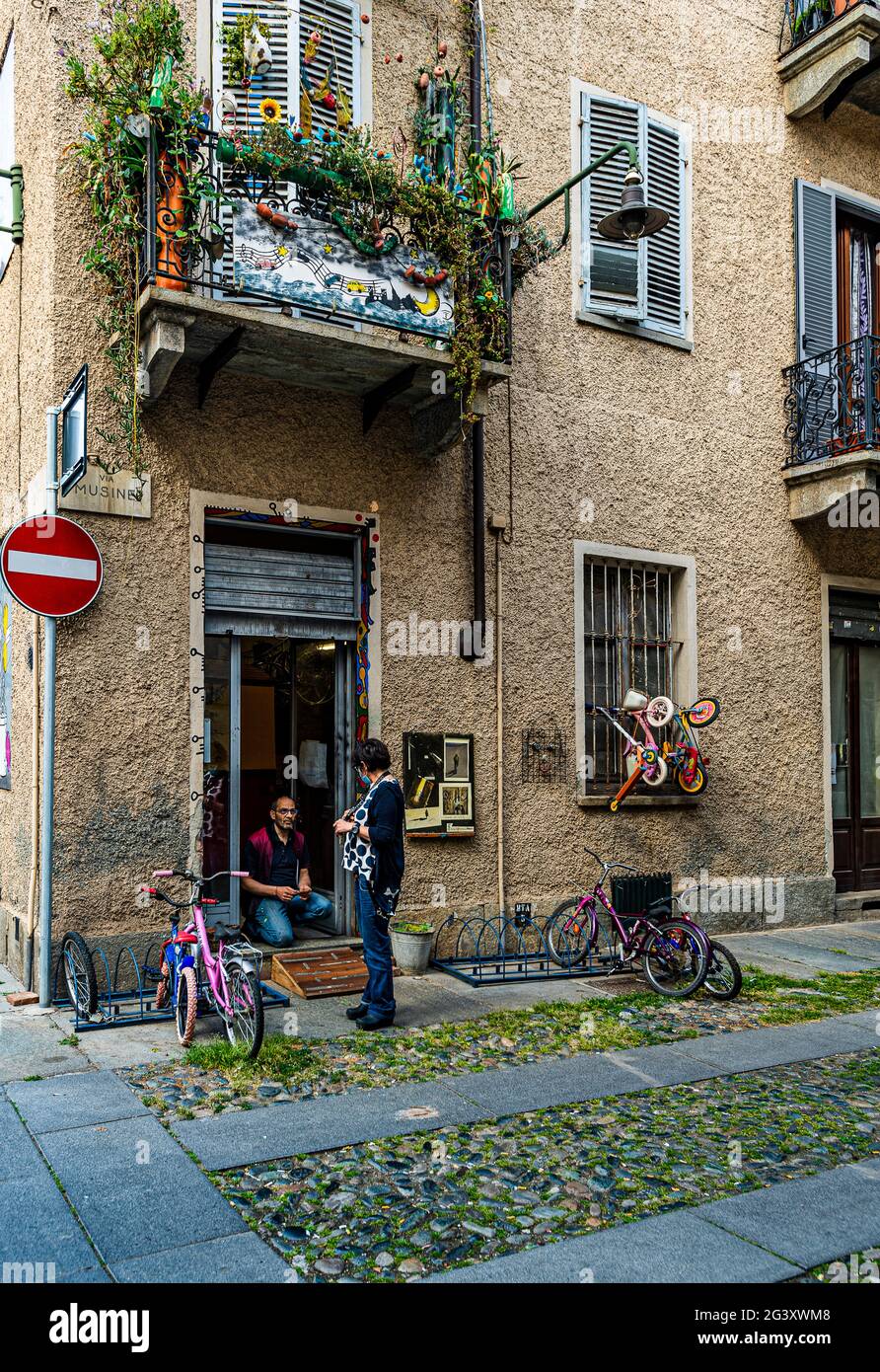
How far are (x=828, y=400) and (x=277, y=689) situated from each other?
6452 millimetres

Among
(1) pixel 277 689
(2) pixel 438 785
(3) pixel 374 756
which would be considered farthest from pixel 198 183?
(2) pixel 438 785

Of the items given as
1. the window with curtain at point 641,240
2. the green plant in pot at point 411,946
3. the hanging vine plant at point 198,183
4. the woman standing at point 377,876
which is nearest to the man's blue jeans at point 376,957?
the woman standing at point 377,876

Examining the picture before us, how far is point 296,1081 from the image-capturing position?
18.4 feet

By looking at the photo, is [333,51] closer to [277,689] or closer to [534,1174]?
[277,689]

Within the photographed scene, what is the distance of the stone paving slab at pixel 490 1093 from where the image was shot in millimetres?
4789

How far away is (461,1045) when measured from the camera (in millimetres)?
6375

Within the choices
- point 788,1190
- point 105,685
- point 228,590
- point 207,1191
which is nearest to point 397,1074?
point 207,1191

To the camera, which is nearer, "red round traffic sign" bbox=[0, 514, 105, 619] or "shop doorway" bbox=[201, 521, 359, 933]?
"red round traffic sign" bbox=[0, 514, 105, 619]

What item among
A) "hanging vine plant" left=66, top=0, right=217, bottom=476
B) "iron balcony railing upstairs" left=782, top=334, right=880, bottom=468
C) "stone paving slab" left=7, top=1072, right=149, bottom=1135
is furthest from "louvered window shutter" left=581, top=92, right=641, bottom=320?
"stone paving slab" left=7, top=1072, right=149, bottom=1135

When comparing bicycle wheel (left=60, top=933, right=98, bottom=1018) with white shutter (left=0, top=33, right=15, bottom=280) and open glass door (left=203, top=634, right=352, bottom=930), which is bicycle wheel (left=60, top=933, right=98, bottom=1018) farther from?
white shutter (left=0, top=33, right=15, bottom=280)

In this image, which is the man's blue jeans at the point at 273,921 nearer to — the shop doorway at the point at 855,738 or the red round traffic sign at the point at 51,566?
the red round traffic sign at the point at 51,566

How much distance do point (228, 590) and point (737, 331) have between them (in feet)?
20.3

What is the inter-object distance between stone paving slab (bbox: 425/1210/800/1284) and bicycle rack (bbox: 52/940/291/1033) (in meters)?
3.04

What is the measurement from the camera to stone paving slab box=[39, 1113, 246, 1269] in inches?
152
